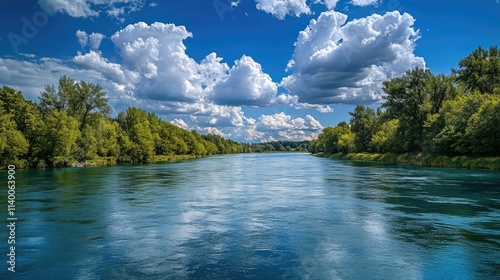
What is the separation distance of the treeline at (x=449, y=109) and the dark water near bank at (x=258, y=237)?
28679mm

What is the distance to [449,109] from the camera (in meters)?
58.6

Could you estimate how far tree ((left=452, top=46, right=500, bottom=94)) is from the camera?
206 feet

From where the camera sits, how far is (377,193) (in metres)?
26.0

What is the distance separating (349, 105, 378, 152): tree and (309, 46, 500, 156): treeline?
14.9 meters

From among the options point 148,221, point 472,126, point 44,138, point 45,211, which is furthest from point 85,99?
point 472,126

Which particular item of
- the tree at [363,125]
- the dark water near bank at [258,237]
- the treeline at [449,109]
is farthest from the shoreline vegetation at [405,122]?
the dark water near bank at [258,237]

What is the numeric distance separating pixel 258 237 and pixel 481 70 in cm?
6706

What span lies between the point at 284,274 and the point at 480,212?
44.7 feet

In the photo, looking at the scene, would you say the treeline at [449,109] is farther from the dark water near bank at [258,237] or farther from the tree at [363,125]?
the dark water near bank at [258,237]

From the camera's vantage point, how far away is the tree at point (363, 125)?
3964 inches

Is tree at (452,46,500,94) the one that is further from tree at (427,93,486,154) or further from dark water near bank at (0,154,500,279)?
dark water near bank at (0,154,500,279)

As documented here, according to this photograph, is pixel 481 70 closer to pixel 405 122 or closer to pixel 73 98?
pixel 405 122

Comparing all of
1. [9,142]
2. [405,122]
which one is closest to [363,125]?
[405,122]

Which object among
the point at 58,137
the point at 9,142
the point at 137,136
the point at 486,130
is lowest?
the point at 9,142
